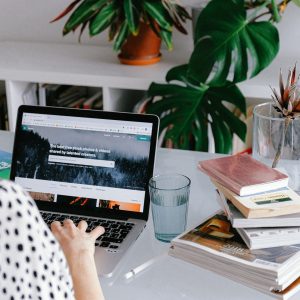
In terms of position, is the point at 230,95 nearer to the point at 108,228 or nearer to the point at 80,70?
the point at 80,70

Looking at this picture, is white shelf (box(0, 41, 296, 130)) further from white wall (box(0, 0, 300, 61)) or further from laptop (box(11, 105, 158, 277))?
laptop (box(11, 105, 158, 277))

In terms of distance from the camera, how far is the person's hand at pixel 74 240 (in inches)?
43.6

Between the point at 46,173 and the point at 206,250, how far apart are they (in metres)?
0.47

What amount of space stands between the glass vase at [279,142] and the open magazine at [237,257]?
0.87 ft

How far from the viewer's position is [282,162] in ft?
4.88

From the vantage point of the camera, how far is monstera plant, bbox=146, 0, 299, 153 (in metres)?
2.27

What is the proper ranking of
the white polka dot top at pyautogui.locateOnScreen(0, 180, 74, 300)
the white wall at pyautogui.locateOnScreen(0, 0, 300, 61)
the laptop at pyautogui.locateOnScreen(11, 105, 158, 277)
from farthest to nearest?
the white wall at pyautogui.locateOnScreen(0, 0, 300, 61) → the laptop at pyautogui.locateOnScreen(11, 105, 158, 277) → the white polka dot top at pyautogui.locateOnScreen(0, 180, 74, 300)

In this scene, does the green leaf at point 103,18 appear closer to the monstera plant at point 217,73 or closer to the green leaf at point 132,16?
the green leaf at point 132,16

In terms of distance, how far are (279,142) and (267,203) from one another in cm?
28

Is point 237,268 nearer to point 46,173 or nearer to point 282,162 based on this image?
point 282,162

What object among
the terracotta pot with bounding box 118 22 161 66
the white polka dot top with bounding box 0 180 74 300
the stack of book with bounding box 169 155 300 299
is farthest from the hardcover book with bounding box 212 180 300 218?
the terracotta pot with bounding box 118 22 161 66

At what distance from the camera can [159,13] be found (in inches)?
101

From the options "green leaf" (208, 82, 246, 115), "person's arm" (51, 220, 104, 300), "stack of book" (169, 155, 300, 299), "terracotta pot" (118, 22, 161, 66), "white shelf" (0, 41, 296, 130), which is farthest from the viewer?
"terracotta pot" (118, 22, 161, 66)

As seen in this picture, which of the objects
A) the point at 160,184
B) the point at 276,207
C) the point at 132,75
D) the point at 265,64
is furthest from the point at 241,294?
the point at 132,75
